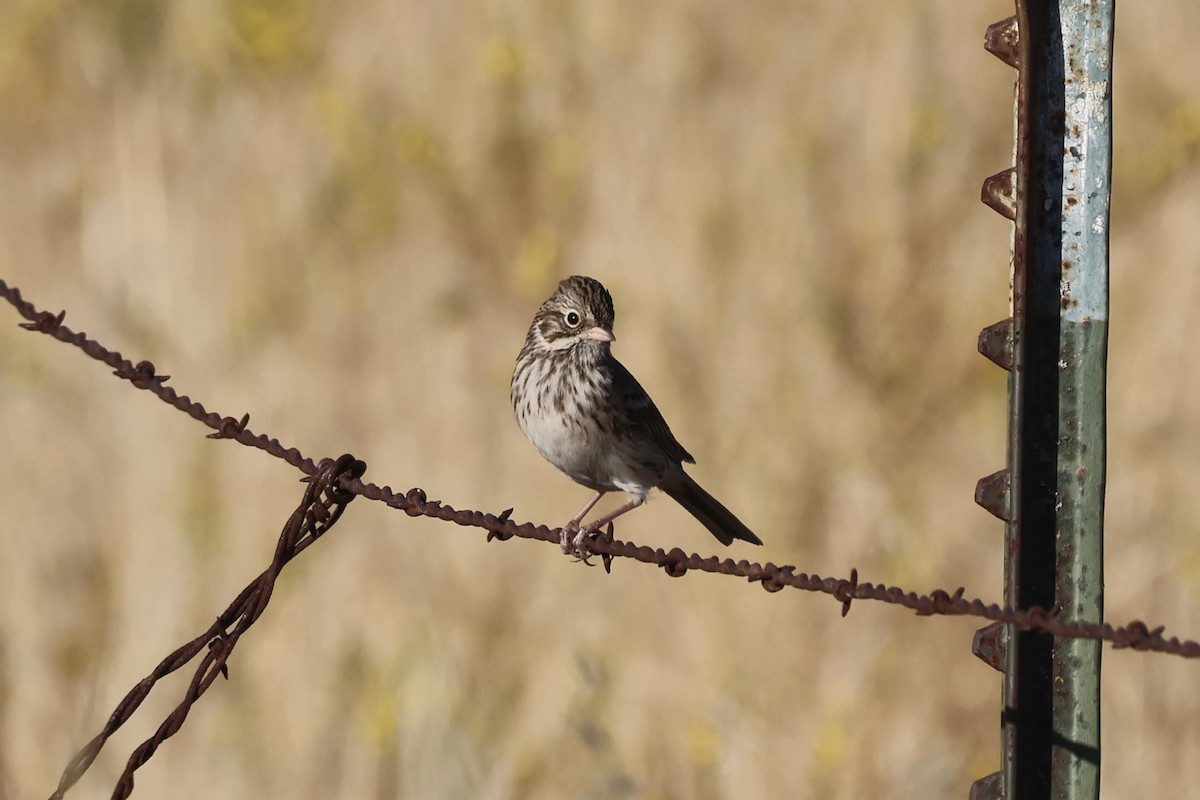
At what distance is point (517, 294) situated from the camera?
7273 mm

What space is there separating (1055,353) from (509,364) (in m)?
3.98

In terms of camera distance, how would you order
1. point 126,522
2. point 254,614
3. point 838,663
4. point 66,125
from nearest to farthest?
1. point 254,614
2. point 838,663
3. point 126,522
4. point 66,125

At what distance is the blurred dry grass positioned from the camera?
20.0ft

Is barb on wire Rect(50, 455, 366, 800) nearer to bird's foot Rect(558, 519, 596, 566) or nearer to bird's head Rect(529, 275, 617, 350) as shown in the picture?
bird's foot Rect(558, 519, 596, 566)

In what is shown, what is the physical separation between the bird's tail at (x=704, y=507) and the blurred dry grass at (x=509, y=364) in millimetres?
503

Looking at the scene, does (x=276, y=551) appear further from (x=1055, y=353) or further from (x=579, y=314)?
(x=579, y=314)

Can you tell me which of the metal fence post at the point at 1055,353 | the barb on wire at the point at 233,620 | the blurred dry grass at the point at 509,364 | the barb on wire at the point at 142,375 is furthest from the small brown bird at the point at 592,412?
the metal fence post at the point at 1055,353

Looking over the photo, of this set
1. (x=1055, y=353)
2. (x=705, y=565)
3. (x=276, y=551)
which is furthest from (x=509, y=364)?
(x=1055, y=353)

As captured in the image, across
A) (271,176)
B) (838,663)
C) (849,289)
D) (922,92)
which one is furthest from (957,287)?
(271,176)

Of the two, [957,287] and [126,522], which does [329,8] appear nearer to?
[126,522]

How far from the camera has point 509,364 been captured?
22.9 ft

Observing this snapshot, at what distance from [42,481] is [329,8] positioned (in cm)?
272

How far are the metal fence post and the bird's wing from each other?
240 cm

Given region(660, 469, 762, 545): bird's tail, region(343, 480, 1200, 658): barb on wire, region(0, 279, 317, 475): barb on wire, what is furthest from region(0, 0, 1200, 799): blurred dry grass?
region(0, 279, 317, 475): barb on wire
